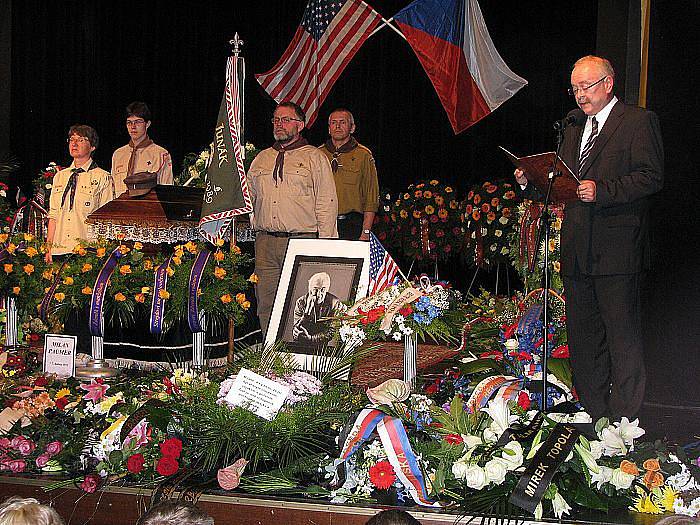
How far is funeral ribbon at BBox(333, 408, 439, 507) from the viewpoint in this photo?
2732 millimetres

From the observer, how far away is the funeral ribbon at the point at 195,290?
14.4 ft

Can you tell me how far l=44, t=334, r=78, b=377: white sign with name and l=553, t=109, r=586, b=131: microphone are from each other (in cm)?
211

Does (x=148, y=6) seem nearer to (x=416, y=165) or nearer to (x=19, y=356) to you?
(x=416, y=165)

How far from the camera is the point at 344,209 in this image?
6355mm

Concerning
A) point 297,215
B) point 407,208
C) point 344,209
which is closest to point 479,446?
point 297,215

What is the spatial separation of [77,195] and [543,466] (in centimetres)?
375

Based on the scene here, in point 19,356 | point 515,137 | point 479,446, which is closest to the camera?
point 479,446

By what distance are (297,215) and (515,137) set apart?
14.3ft

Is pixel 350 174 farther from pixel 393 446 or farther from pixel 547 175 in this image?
pixel 393 446

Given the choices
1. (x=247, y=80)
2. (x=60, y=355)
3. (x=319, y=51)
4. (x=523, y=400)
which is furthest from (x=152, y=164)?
(x=247, y=80)

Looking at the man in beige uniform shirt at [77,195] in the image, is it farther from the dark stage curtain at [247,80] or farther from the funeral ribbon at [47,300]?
the dark stage curtain at [247,80]

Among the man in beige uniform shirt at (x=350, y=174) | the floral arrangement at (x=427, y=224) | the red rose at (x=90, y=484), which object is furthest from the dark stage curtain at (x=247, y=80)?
the red rose at (x=90, y=484)

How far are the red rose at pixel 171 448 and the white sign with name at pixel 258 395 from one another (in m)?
0.21

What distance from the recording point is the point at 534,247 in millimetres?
5352
